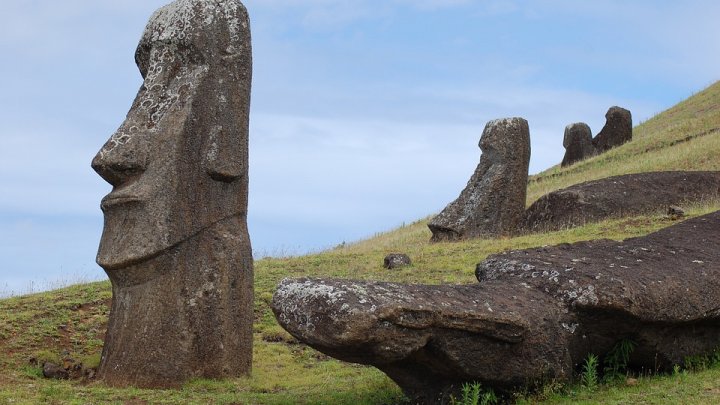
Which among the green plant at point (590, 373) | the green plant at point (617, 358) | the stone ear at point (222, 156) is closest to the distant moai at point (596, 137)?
the stone ear at point (222, 156)

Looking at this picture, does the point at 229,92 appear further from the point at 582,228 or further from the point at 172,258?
the point at 582,228

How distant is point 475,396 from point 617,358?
2.13m

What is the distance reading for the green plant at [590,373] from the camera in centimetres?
1034

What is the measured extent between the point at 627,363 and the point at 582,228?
11988mm

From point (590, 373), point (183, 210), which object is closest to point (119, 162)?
point (183, 210)

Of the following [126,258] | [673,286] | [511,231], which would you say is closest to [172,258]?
[126,258]

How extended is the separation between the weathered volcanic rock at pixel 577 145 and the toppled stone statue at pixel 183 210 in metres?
36.5

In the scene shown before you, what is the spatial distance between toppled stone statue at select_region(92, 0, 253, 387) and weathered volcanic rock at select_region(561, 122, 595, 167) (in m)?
36.5

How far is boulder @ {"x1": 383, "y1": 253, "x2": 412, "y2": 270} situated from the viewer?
19922mm

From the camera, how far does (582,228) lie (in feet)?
75.2

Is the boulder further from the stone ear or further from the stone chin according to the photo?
the stone chin

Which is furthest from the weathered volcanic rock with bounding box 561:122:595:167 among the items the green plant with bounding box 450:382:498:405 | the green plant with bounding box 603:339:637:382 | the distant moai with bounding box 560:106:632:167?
the green plant with bounding box 450:382:498:405

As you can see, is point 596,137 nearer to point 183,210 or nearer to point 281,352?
point 281,352

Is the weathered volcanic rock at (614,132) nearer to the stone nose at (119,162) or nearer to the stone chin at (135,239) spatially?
the stone nose at (119,162)
